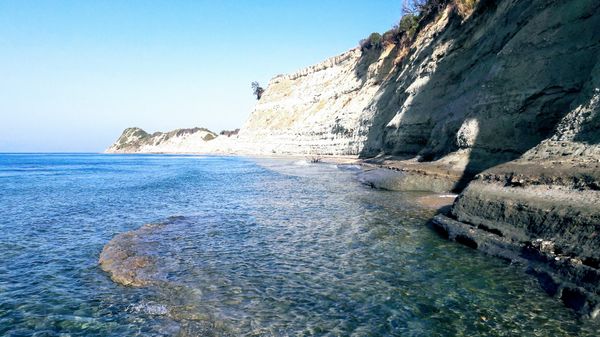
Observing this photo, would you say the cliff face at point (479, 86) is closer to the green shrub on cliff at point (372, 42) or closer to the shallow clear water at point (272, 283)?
the green shrub on cliff at point (372, 42)

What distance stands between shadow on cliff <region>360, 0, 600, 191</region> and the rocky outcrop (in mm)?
96483

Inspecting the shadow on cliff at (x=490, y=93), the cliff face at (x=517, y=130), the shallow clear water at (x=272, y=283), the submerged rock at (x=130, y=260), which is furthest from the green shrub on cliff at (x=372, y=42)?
the submerged rock at (x=130, y=260)

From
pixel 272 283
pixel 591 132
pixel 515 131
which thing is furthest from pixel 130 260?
pixel 515 131

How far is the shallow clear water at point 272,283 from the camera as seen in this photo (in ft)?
18.5

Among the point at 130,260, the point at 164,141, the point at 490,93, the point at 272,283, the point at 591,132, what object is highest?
the point at 164,141

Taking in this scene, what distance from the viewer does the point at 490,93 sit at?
17.3m

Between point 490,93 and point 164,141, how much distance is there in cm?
14611

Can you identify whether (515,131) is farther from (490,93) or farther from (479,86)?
(479,86)

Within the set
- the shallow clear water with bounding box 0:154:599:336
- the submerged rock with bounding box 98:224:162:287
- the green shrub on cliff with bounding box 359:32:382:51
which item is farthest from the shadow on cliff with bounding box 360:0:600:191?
the green shrub on cliff with bounding box 359:32:382:51

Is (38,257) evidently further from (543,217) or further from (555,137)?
(555,137)

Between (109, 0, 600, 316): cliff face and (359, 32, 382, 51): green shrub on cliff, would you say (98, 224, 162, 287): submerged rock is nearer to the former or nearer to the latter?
(109, 0, 600, 316): cliff face

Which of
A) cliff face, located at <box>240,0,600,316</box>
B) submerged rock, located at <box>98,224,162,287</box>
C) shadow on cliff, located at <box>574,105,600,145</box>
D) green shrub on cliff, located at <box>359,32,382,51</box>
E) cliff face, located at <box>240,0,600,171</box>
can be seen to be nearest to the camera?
submerged rock, located at <box>98,224,162,287</box>

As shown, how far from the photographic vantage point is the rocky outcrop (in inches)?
5162

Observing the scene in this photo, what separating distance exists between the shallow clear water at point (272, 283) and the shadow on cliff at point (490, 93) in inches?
220
